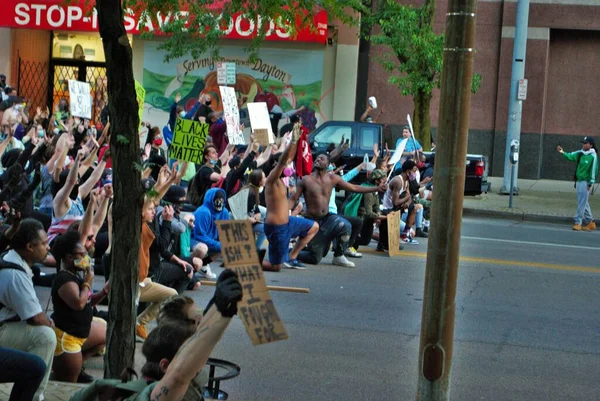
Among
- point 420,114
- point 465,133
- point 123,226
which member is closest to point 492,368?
point 465,133

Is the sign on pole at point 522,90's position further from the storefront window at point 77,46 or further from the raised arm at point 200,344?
the raised arm at point 200,344

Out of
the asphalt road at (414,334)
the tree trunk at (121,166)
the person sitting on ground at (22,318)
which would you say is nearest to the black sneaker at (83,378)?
the asphalt road at (414,334)

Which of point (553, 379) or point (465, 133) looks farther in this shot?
point (553, 379)

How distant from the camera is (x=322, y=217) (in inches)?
605

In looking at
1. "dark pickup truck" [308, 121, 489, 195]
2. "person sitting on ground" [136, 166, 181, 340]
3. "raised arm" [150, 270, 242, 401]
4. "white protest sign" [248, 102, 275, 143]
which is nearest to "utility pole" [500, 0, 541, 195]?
"dark pickup truck" [308, 121, 489, 195]

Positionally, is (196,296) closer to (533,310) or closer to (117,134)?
(533,310)

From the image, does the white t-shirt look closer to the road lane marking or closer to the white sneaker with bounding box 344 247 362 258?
the white sneaker with bounding box 344 247 362 258

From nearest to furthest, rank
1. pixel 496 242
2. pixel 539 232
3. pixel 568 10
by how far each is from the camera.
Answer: pixel 496 242 → pixel 539 232 → pixel 568 10

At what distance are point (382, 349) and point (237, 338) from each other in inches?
55.1

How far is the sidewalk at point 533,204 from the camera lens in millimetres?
23000

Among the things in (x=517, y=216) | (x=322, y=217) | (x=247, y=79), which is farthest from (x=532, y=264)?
(x=247, y=79)

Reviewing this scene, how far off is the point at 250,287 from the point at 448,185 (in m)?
2.36

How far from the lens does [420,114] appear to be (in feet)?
88.7

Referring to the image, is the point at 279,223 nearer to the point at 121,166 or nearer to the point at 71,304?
the point at 71,304
